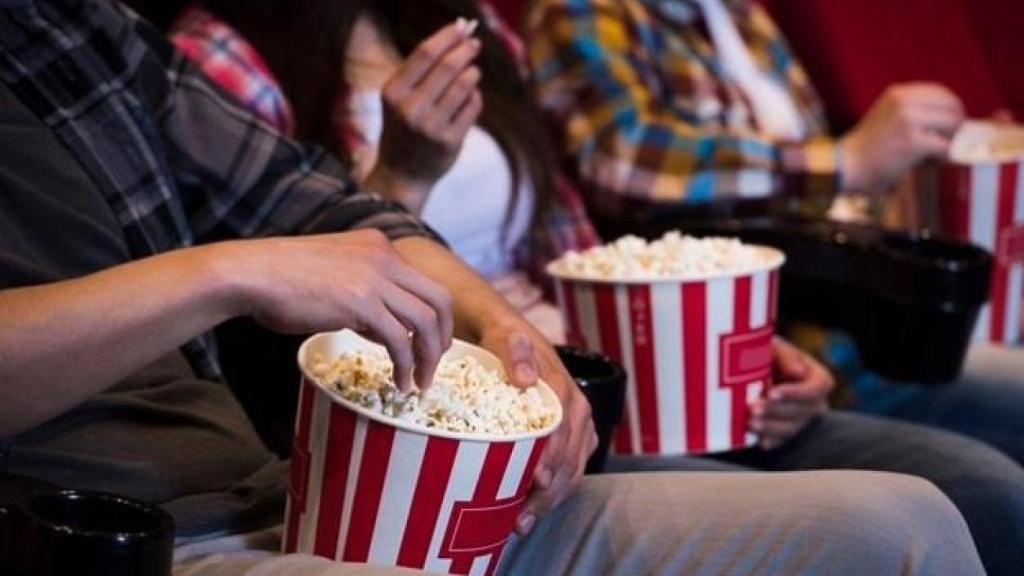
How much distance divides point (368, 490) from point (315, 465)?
0.15 feet

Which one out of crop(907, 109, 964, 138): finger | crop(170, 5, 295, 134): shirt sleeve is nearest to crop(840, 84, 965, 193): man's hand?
crop(907, 109, 964, 138): finger

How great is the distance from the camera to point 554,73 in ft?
6.82

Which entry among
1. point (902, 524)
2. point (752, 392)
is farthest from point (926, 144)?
point (902, 524)

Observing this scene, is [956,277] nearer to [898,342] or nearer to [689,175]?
[898,342]

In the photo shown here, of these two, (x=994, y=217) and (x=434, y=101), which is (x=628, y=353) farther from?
(x=994, y=217)

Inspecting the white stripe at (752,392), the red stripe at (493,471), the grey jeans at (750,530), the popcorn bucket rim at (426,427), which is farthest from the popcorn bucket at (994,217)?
the red stripe at (493,471)

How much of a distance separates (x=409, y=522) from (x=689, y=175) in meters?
1.06

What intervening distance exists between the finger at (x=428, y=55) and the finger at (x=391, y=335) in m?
0.54

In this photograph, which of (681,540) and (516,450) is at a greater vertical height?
(516,450)

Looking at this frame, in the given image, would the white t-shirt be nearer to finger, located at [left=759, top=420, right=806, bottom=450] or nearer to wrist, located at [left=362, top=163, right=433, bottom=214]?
wrist, located at [left=362, top=163, right=433, bottom=214]

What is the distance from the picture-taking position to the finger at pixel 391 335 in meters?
1.04

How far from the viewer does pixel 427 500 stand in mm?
1050

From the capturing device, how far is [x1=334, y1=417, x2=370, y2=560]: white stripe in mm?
1030

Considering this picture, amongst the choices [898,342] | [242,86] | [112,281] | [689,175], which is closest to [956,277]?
[898,342]
